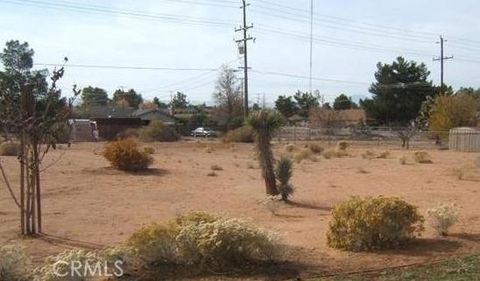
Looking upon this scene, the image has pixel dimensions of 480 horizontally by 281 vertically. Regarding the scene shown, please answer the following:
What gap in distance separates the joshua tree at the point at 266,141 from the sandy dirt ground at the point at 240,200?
57 centimetres

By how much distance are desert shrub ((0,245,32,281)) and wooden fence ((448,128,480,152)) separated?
4641cm

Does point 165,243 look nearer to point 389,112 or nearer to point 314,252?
point 314,252

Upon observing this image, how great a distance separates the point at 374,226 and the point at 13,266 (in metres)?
5.05

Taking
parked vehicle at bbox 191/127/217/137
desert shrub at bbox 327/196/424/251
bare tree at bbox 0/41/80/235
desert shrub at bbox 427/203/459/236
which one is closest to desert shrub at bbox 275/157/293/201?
bare tree at bbox 0/41/80/235

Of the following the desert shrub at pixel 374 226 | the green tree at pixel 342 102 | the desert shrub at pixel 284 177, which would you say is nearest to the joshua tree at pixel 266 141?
the desert shrub at pixel 284 177

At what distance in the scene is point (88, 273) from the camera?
841cm

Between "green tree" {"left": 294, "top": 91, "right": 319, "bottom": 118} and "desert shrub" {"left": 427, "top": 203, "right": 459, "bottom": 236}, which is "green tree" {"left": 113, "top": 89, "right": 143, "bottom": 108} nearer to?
"green tree" {"left": 294, "top": 91, "right": 319, "bottom": 118}

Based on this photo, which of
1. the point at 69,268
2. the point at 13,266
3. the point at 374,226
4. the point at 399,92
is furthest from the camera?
the point at 399,92

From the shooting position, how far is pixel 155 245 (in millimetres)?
9477

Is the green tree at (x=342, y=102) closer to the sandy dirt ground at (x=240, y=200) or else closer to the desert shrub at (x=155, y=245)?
the sandy dirt ground at (x=240, y=200)

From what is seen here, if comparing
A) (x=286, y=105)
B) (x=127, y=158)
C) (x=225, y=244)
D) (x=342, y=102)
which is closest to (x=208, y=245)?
(x=225, y=244)

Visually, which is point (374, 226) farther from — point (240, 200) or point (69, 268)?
point (240, 200)

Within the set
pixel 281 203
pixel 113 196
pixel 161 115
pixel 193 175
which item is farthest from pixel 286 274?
pixel 161 115

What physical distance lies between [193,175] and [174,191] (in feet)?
19.0
